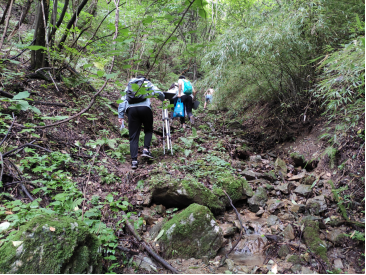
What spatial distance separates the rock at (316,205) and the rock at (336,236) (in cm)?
47

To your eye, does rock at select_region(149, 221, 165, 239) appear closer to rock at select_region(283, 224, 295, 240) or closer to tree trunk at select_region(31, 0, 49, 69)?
rock at select_region(283, 224, 295, 240)

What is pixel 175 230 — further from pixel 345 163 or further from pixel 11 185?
pixel 345 163

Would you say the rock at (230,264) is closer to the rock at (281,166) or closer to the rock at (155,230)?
the rock at (155,230)

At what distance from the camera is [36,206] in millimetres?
2205

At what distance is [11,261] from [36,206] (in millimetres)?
692

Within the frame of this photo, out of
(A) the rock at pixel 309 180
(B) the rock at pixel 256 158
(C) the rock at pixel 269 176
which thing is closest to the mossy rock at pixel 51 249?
(C) the rock at pixel 269 176

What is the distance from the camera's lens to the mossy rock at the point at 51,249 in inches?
63.3

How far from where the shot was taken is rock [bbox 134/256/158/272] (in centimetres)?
213

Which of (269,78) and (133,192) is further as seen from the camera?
(269,78)

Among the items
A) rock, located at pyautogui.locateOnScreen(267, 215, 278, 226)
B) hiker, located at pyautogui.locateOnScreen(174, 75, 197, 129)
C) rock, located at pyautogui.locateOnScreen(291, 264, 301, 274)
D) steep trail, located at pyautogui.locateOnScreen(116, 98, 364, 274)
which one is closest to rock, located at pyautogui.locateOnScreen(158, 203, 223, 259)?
steep trail, located at pyautogui.locateOnScreen(116, 98, 364, 274)

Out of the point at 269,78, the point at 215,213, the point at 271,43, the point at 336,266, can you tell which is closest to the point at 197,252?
the point at 215,213

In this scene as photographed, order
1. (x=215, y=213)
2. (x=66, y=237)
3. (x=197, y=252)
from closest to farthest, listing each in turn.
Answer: (x=66, y=237), (x=197, y=252), (x=215, y=213)

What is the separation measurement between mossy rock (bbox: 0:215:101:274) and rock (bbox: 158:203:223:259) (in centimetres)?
87

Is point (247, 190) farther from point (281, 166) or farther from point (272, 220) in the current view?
point (281, 166)
